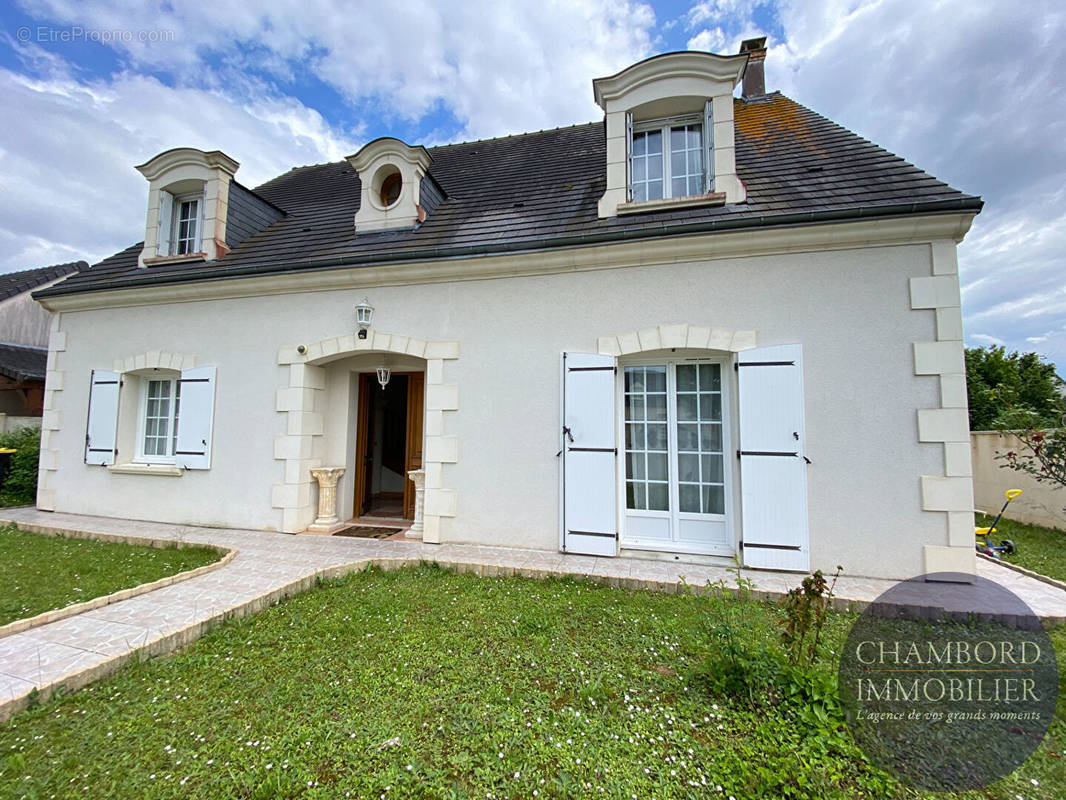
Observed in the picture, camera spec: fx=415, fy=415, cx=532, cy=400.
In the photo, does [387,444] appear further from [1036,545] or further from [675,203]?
[1036,545]

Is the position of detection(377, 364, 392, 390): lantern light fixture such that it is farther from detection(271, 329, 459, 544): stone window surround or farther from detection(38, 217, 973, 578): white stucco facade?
detection(271, 329, 459, 544): stone window surround

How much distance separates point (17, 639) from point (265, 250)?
542cm

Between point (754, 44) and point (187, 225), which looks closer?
point (187, 225)

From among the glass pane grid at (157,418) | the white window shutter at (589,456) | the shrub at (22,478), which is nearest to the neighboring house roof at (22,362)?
the shrub at (22,478)

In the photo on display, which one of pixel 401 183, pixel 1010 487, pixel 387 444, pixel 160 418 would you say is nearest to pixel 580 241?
pixel 401 183

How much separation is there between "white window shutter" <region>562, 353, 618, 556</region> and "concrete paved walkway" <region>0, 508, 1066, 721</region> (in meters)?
0.25

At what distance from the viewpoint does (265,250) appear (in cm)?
648

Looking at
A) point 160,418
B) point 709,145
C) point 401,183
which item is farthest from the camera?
point 160,418

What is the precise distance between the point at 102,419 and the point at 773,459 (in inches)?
373

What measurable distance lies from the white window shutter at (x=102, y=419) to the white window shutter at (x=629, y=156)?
8172 millimetres

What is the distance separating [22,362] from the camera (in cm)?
1118

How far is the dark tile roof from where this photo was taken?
12.5 meters

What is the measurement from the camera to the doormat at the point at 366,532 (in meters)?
5.62

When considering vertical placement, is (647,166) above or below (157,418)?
above
